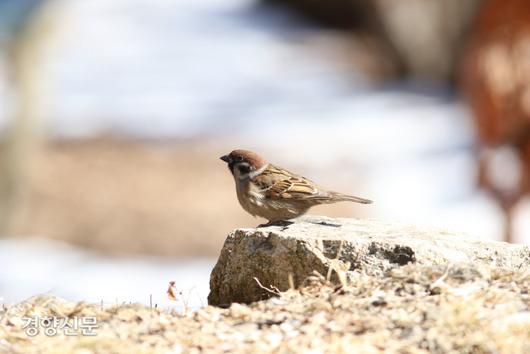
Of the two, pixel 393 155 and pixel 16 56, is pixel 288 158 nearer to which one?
pixel 393 155

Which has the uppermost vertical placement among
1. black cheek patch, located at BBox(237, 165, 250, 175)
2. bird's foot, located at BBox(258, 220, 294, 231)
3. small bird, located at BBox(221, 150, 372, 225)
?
black cheek patch, located at BBox(237, 165, 250, 175)

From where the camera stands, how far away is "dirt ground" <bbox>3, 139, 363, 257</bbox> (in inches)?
615

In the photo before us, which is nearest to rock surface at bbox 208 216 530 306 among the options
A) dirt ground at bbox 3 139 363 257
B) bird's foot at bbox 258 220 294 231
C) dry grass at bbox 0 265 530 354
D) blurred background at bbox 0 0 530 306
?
dry grass at bbox 0 265 530 354

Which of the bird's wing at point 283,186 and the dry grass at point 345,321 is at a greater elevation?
the bird's wing at point 283,186

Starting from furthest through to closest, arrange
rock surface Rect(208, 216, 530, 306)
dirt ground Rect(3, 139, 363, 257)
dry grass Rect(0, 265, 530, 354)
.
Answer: dirt ground Rect(3, 139, 363, 257) < rock surface Rect(208, 216, 530, 306) < dry grass Rect(0, 265, 530, 354)

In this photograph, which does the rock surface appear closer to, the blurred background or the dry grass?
the dry grass

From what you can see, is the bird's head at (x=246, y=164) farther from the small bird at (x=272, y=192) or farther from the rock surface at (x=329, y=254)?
the rock surface at (x=329, y=254)

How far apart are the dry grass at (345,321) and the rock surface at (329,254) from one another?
5.2 inches

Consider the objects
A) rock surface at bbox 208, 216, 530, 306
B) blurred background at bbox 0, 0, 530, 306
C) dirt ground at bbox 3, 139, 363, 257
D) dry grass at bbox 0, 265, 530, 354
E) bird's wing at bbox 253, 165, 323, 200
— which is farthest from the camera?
dirt ground at bbox 3, 139, 363, 257

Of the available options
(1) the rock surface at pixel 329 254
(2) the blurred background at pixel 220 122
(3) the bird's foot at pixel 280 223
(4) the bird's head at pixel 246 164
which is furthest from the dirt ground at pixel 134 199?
(1) the rock surface at pixel 329 254

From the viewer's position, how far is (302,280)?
4.58 meters

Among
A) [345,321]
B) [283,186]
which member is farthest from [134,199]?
[345,321]

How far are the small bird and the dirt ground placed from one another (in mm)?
9417

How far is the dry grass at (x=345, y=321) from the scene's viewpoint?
3650 mm
